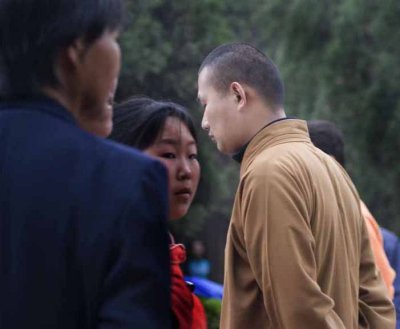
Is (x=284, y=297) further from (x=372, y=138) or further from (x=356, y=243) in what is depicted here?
(x=372, y=138)

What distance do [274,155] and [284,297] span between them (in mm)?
479

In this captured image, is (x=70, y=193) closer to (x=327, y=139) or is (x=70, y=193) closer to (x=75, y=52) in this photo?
(x=75, y=52)

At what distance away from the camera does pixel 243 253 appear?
3.38 metres

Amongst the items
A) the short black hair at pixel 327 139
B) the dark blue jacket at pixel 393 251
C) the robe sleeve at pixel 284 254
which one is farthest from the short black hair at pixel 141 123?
the dark blue jacket at pixel 393 251

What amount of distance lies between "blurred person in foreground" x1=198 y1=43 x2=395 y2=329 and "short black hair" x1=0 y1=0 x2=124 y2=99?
130cm

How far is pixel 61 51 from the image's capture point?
2010 millimetres

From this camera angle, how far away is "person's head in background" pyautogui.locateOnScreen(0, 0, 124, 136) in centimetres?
201

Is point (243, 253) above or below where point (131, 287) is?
below

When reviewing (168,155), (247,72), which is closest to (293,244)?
(168,155)

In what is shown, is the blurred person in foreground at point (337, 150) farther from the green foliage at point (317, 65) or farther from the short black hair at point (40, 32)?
the green foliage at point (317, 65)

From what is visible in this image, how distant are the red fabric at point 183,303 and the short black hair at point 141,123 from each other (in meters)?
0.37

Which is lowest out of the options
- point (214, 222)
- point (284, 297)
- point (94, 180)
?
point (214, 222)

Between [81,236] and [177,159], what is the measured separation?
3.99ft

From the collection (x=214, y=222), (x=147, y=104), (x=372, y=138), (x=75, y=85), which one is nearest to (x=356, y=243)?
(x=147, y=104)
